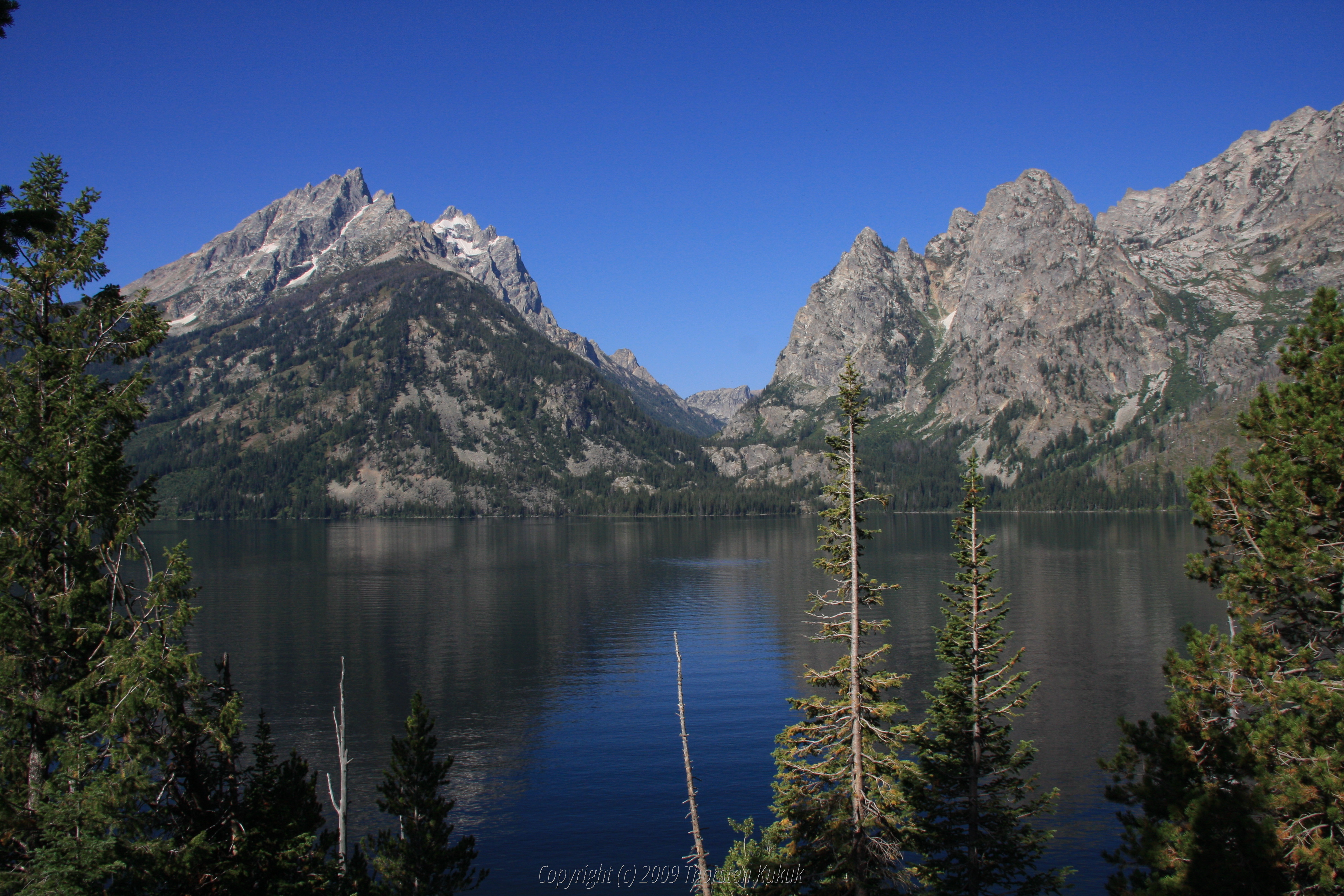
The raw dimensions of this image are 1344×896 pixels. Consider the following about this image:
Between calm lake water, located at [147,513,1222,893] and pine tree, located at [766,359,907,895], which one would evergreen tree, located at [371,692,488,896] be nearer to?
calm lake water, located at [147,513,1222,893]

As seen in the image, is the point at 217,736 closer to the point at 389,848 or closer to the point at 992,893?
the point at 389,848

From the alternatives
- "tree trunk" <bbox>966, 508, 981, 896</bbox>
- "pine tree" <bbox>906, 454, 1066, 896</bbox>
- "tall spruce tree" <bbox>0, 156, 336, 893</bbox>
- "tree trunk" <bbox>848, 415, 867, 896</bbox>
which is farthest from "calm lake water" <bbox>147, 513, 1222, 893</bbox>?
"tall spruce tree" <bbox>0, 156, 336, 893</bbox>

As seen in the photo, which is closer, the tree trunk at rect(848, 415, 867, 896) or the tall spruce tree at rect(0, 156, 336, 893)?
the tall spruce tree at rect(0, 156, 336, 893)

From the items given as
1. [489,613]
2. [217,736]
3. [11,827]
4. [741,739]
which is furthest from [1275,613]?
[489,613]

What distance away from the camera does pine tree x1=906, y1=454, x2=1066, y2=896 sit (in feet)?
104

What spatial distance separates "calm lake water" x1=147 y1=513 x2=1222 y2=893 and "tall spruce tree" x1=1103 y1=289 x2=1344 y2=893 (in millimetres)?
20729

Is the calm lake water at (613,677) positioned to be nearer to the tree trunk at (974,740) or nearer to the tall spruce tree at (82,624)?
the tree trunk at (974,740)

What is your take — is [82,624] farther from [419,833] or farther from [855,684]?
[855,684]

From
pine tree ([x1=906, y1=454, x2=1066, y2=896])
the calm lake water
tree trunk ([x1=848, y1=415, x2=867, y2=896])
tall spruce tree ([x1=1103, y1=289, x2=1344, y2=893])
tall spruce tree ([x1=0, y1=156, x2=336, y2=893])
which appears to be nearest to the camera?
tall spruce tree ([x1=0, y1=156, x2=336, y2=893])

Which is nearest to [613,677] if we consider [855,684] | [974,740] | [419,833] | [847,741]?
[419,833]

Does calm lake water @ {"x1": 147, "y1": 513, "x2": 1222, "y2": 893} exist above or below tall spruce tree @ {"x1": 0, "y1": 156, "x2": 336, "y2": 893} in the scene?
below

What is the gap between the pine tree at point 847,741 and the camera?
25531 mm

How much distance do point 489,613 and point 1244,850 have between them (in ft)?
345

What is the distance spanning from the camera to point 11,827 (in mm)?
17500
